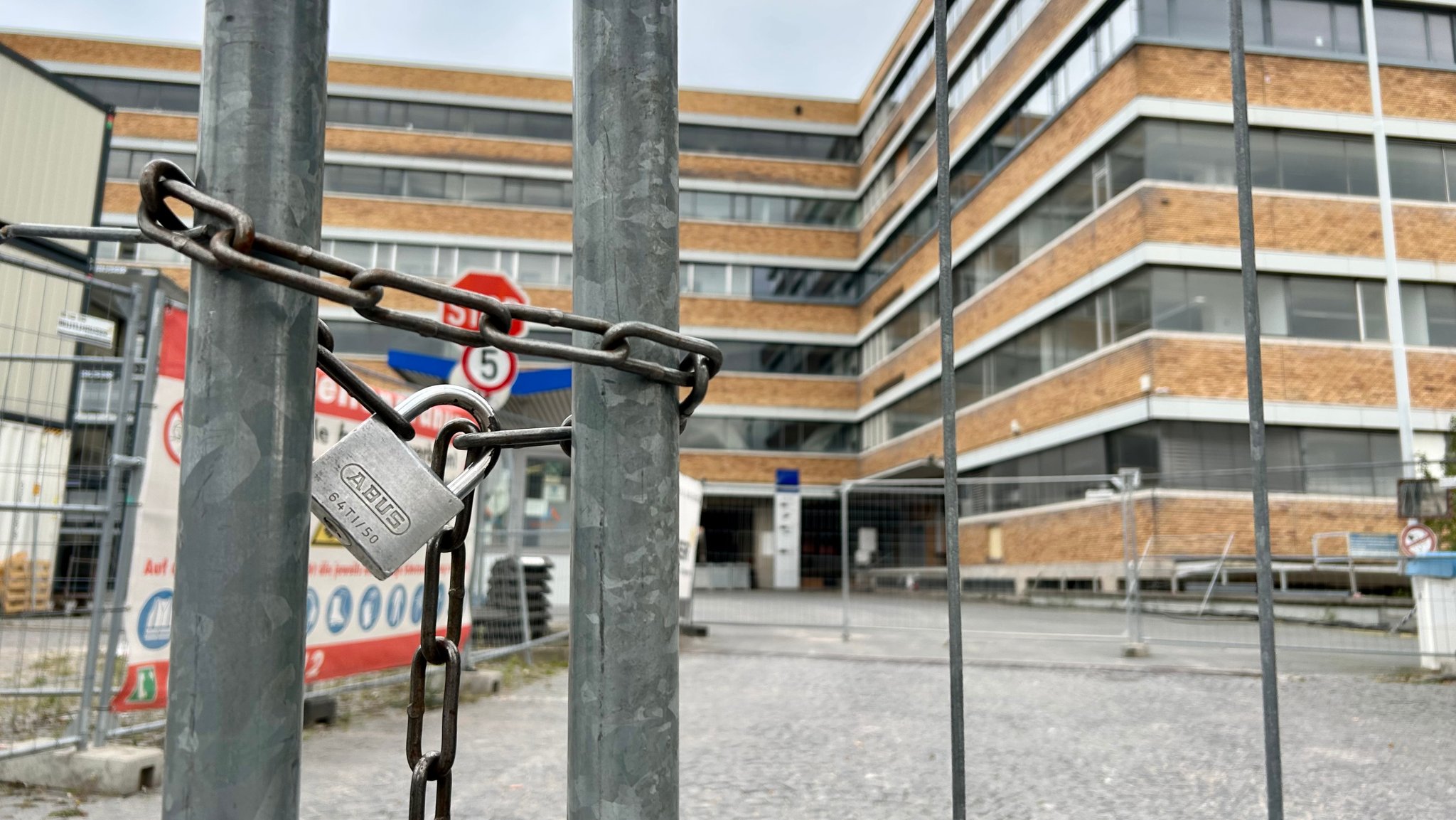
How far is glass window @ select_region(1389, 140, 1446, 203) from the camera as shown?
2359 cm

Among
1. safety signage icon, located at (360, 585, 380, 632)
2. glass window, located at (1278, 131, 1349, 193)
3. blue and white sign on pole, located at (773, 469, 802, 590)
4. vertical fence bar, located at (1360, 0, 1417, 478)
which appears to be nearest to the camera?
safety signage icon, located at (360, 585, 380, 632)

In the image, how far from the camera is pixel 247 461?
0.87 meters

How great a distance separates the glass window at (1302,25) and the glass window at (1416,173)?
9.50 ft

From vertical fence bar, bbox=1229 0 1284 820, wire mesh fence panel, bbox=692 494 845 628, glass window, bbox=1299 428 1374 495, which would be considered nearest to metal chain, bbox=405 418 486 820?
vertical fence bar, bbox=1229 0 1284 820

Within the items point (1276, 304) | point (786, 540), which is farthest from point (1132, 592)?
point (1276, 304)

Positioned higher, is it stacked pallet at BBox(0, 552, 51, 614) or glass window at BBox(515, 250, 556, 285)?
glass window at BBox(515, 250, 556, 285)

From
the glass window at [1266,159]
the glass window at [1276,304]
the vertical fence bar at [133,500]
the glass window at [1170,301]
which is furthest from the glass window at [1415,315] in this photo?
the vertical fence bar at [133,500]

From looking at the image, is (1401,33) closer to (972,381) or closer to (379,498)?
(972,381)

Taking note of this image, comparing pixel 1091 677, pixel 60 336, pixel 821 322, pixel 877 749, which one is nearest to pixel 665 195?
pixel 877 749

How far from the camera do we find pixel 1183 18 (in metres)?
23.2

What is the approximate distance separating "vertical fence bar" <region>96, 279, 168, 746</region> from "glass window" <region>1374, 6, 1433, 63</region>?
27.5 m

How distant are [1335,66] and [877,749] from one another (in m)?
24.3

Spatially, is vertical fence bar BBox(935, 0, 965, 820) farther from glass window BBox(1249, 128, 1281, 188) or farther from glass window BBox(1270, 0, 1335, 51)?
glass window BBox(1270, 0, 1335, 51)

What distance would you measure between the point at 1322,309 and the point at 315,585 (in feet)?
75.9
